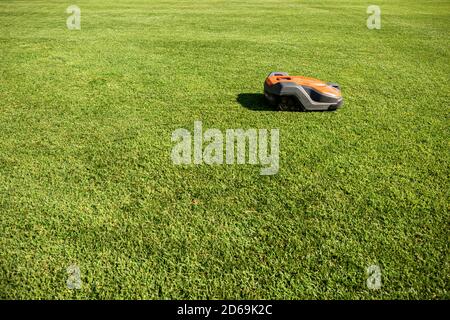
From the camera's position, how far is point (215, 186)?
8.61ft

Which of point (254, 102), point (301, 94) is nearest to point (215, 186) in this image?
point (301, 94)

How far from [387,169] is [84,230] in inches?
101

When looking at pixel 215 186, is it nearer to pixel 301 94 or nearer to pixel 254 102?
pixel 301 94

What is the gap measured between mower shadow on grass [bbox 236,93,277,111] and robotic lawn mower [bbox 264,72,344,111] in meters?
0.15

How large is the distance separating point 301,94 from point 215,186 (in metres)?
1.61

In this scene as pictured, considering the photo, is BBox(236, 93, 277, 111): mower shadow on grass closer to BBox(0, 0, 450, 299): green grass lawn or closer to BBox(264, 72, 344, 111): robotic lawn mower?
BBox(0, 0, 450, 299): green grass lawn

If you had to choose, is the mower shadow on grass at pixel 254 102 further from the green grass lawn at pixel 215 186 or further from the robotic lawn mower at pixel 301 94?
the robotic lawn mower at pixel 301 94

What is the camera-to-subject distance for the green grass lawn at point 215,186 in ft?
6.45

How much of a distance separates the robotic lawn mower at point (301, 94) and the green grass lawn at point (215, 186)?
12cm

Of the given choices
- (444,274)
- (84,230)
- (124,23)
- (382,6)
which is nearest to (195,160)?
(84,230)

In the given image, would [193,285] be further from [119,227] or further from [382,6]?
[382,6]

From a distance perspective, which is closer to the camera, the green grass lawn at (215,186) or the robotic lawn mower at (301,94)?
the green grass lawn at (215,186)

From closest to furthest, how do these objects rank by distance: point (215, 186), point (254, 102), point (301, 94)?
point (215, 186) → point (301, 94) → point (254, 102)

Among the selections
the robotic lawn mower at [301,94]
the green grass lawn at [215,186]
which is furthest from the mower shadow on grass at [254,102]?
the robotic lawn mower at [301,94]
